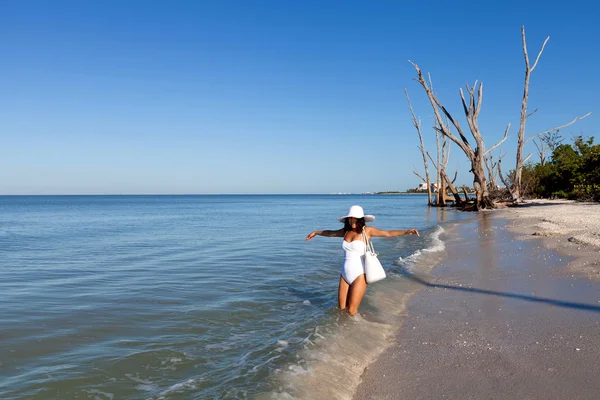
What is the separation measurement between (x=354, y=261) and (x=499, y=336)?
2076 millimetres

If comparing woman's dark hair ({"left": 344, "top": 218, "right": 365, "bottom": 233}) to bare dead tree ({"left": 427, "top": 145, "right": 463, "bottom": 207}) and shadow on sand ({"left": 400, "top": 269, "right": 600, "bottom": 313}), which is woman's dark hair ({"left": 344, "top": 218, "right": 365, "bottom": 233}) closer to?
shadow on sand ({"left": 400, "top": 269, "right": 600, "bottom": 313})

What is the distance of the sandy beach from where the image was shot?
390 centimetres

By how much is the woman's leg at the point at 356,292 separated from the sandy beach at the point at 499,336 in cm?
72

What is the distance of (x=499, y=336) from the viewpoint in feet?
17.0

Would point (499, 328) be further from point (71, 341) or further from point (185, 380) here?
point (71, 341)

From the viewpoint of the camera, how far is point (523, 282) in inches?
312

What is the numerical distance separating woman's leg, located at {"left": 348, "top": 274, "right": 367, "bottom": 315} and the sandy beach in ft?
2.36

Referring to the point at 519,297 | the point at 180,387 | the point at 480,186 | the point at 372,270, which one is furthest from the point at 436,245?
the point at 480,186

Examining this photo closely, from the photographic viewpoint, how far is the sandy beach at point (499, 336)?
3.90 m

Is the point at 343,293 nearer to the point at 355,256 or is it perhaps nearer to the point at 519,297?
the point at 355,256

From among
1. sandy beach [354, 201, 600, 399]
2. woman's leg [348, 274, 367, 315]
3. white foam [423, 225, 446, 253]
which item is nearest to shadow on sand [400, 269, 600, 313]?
sandy beach [354, 201, 600, 399]

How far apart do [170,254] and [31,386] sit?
10510 millimetres

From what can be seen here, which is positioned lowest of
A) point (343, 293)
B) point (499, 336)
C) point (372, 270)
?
point (499, 336)

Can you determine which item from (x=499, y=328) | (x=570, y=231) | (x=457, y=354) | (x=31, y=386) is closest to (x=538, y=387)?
(x=457, y=354)
